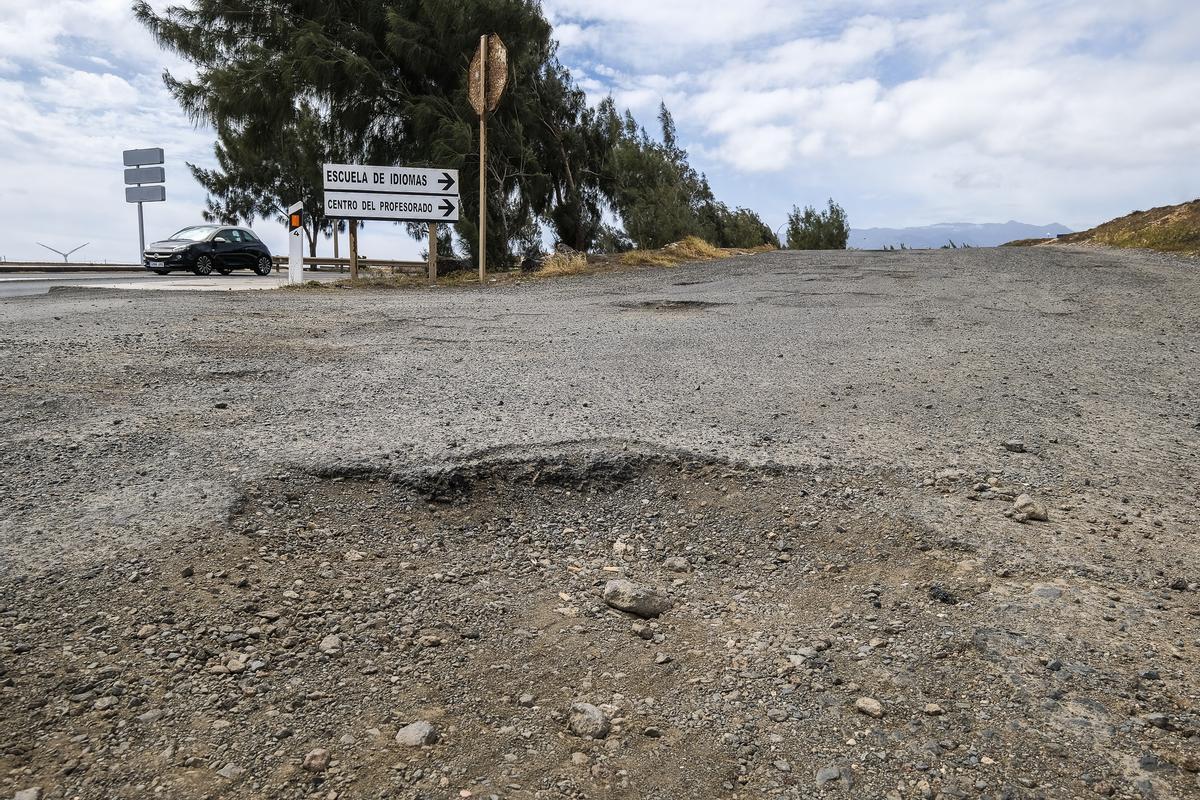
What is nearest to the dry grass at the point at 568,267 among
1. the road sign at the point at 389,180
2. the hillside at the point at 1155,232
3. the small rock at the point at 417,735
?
the road sign at the point at 389,180

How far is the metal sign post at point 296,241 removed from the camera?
13.8 metres

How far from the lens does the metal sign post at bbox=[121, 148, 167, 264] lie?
27453 millimetres

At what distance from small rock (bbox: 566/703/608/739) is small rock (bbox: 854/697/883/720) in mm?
649

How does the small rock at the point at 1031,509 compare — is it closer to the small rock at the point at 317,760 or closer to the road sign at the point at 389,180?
the small rock at the point at 317,760

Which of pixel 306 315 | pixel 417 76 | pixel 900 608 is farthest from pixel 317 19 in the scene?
pixel 900 608

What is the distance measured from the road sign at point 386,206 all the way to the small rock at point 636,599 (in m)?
11.9

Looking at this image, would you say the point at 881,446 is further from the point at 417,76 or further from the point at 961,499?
the point at 417,76

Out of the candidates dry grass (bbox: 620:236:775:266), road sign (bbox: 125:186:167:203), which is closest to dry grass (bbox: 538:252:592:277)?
dry grass (bbox: 620:236:775:266)

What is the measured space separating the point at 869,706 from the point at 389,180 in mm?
12940

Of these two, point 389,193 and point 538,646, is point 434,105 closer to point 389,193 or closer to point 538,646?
point 389,193

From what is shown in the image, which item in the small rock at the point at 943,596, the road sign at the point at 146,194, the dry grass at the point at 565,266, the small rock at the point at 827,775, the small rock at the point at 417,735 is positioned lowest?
the small rock at the point at 827,775

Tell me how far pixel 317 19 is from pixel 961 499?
68.9 feet

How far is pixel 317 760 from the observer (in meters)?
1.91

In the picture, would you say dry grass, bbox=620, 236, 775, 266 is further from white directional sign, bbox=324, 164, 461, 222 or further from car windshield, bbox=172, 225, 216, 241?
car windshield, bbox=172, 225, 216, 241
